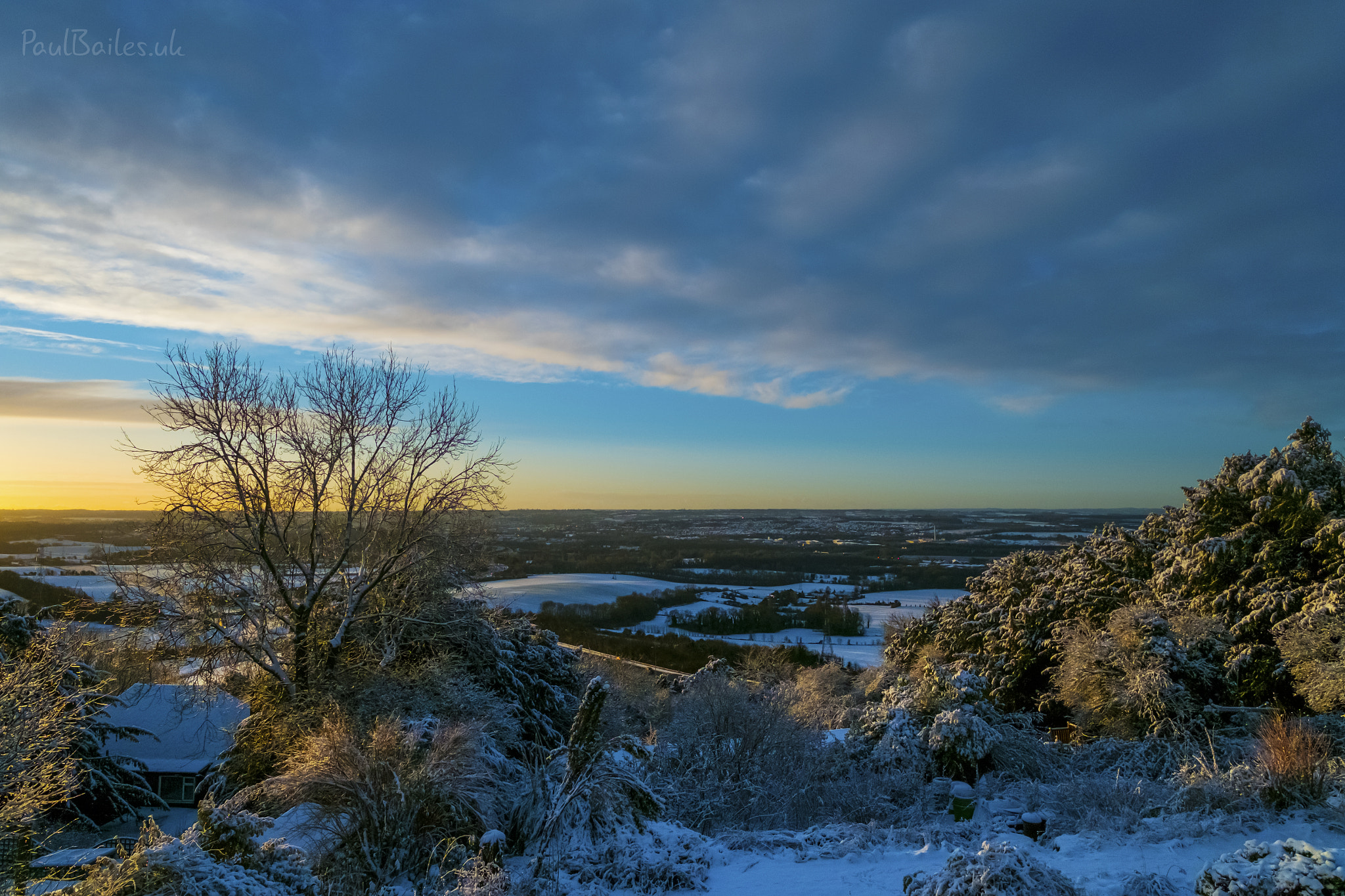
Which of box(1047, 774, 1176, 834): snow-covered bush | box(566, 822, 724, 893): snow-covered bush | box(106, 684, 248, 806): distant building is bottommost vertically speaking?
box(106, 684, 248, 806): distant building

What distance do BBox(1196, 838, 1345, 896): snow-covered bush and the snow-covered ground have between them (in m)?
0.80

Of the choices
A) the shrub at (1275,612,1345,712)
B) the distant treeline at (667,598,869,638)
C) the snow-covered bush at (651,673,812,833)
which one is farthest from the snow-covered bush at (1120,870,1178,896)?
the distant treeline at (667,598,869,638)

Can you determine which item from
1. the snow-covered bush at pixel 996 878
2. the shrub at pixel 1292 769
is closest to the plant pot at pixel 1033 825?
the snow-covered bush at pixel 996 878

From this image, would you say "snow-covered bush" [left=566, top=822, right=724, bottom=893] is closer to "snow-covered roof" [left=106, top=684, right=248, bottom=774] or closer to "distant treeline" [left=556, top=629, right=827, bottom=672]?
"snow-covered roof" [left=106, top=684, right=248, bottom=774]

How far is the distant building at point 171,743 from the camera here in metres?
21.7

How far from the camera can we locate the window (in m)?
22.1

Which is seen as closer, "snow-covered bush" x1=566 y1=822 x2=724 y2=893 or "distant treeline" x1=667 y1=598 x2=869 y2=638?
"snow-covered bush" x1=566 y1=822 x2=724 y2=893

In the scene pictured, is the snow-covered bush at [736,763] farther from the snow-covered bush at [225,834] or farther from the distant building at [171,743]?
the distant building at [171,743]

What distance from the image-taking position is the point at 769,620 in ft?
251

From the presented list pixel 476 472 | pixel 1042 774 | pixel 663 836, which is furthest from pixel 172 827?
pixel 1042 774

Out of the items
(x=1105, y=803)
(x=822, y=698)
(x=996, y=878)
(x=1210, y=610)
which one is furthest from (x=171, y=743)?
(x=1210, y=610)

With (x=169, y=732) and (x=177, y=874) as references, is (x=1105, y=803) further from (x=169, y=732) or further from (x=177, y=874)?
(x=169, y=732)

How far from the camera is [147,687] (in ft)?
69.4

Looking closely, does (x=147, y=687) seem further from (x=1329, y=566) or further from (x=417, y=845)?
(x=1329, y=566)
